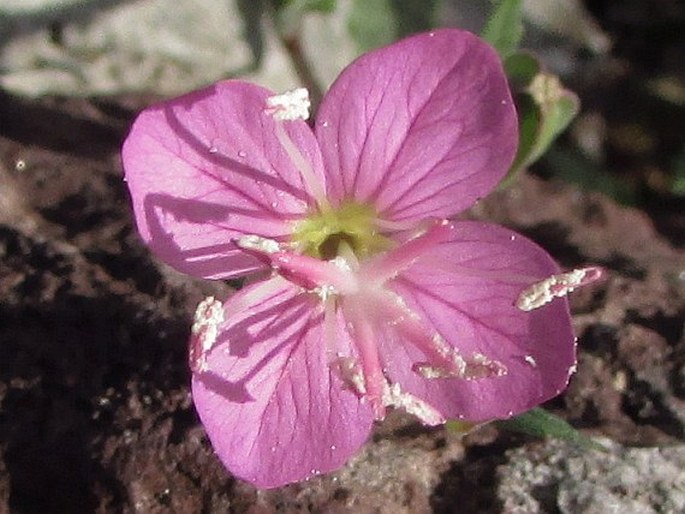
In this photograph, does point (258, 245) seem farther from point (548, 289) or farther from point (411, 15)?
point (411, 15)

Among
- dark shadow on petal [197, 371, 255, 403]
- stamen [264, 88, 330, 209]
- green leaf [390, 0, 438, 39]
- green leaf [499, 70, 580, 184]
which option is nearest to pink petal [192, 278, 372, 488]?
dark shadow on petal [197, 371, 255, 403]

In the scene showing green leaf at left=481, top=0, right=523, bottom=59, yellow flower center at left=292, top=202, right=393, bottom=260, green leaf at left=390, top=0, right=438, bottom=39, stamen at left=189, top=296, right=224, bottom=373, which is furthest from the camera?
green leaf at left=390, top=0, right=438, bottom=39

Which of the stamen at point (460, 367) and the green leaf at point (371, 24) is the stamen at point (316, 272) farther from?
the green leaf at point (371, 24)

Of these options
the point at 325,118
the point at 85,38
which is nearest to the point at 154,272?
the point at 325,118

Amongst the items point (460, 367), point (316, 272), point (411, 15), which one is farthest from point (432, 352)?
point (411, 15)

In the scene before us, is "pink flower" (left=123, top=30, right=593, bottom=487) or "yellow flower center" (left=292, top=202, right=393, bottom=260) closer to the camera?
"pink flower" (left=123, top=30, right=593, bottom=487)

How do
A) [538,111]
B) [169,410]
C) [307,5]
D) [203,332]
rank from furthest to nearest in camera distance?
1. [307,5]
2. [538,111]
3. [169,410]
4. [203,332]

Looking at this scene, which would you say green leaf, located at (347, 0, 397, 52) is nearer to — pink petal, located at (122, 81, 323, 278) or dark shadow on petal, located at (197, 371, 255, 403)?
pink petal, located at (122, 81, 323, 278)
